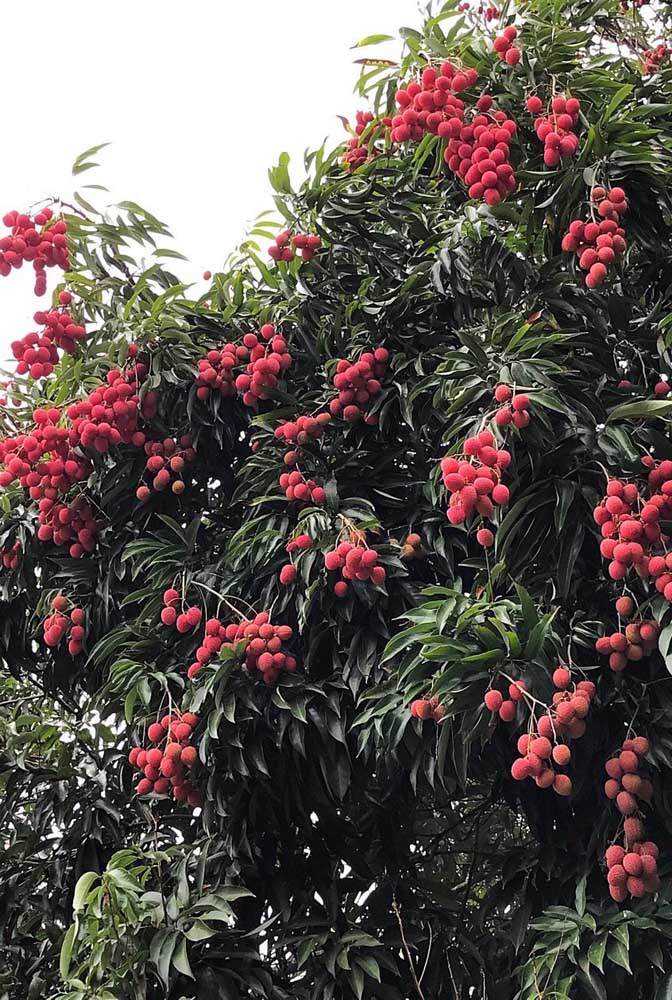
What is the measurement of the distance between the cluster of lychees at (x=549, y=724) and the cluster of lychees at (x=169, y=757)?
728mm

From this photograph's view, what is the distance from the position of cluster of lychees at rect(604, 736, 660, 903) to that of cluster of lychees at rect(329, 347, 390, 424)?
0.96 m

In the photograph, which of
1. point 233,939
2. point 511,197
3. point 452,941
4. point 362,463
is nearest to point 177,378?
point 362,463

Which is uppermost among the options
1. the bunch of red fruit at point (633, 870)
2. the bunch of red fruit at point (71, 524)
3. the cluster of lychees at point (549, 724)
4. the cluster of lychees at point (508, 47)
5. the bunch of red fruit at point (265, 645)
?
the cluster of lychees at point (508, 47)

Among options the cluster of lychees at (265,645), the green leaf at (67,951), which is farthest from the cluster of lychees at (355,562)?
the green leaf at (67,951)

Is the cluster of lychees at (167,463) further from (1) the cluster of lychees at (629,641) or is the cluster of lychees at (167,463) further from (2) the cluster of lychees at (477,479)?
(1) the cluster of lychees at (629,641)

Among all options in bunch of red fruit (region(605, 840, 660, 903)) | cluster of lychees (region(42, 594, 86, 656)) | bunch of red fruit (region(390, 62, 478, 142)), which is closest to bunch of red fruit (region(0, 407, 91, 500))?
cluster of lychees (region(42, 594, 86, 656))

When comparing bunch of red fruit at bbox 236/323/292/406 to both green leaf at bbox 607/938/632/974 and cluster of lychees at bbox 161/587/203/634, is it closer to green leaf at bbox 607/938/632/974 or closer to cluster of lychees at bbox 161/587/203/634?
cluster of lychees at bbox 161/587/203/634

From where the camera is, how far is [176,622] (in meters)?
2.65

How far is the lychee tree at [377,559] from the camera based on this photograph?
2178mm

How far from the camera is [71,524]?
293 centimetres

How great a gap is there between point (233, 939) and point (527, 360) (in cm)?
140

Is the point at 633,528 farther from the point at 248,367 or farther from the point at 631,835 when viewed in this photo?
the point at 248,367

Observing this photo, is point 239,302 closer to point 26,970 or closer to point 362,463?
point 362,463

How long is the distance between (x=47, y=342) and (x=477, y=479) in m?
1.42
